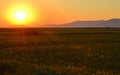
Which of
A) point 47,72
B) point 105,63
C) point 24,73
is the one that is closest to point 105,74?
point 47,72

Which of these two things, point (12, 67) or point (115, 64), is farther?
point (115, 64)

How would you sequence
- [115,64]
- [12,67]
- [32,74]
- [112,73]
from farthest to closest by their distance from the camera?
1. [115,64]
2. [12,67]
3. [112,73]
4. [32,74]

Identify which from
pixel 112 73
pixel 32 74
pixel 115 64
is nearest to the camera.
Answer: pixel 32 74

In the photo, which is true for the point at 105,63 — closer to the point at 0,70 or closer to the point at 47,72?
the point at 47,72

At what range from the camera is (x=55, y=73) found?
49.0 feet

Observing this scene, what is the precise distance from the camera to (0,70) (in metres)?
15.7

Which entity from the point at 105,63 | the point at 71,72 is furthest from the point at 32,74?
the point at 105,63

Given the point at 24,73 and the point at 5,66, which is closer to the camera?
the point at 24,73

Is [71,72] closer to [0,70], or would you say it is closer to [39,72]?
[39,72]

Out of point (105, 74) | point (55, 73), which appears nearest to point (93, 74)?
point (105, 74)

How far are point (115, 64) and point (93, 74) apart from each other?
205 inches

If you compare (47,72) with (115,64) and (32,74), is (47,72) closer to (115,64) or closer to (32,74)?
(32,74)

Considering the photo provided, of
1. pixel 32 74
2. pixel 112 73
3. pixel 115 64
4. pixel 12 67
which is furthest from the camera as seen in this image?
pixel 115 64

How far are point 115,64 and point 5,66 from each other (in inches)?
270
